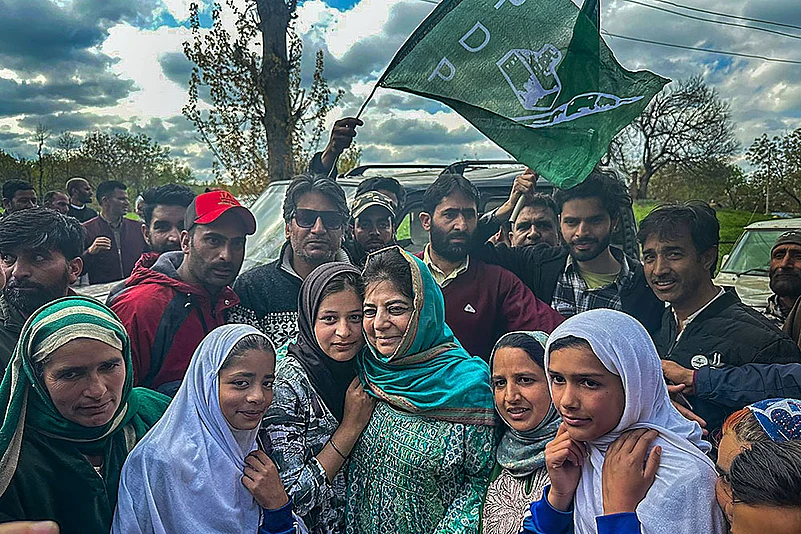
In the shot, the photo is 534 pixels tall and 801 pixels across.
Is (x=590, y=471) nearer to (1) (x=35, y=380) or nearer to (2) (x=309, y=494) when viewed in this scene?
(2) (x=309, y=494)

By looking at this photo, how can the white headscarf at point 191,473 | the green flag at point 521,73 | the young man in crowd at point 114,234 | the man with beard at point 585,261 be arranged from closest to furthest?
the white headscarf at point 191,473, the green flag at point 521,73, the man with beard at point 585,261, the young man in crowd at point 114,234

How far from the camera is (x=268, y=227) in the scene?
4367 millimetres

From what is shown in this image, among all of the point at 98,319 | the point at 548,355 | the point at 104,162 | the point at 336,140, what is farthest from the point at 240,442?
the point at 104,162

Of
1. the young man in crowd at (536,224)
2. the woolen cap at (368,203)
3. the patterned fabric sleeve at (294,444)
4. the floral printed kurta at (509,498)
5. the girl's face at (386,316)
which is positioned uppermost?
the woolen cap at (368,203)

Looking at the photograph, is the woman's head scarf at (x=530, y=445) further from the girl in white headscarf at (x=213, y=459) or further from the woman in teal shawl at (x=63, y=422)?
the woman in teal shawl at (x=63, y=422)

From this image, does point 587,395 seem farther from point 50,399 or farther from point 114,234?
point 114,234

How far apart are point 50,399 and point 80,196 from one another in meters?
3.45

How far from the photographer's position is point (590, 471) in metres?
2.23

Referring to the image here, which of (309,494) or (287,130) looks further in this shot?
(287,130)

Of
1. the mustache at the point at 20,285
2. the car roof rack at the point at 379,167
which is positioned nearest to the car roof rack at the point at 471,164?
the car roof rack at the point at 379,167

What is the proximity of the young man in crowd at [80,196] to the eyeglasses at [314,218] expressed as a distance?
8.81ft

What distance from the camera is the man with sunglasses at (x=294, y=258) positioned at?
307 cm

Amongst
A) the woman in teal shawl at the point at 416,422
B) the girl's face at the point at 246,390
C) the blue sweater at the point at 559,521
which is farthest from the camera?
the woman in teal shawl at the point at 416,422

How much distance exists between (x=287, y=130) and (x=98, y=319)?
8.32 feet
